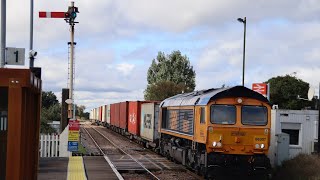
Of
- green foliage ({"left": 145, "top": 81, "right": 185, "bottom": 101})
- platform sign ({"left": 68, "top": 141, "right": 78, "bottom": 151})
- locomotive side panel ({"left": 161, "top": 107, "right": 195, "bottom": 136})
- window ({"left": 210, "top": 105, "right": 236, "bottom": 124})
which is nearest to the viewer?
window ({"left": 210, "top": 105, "right": 236, "bottom": 124})

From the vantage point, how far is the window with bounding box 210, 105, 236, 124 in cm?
Result: 1619

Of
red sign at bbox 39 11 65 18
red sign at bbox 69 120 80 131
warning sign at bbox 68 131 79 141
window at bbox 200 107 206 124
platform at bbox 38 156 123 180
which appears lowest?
platform at bbox 38 156 123 180

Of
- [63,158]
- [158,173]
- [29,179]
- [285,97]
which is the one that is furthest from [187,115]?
[285,97]

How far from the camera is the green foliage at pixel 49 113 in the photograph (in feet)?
101

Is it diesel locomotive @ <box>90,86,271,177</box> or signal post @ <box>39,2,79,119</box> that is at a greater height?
signal post @ <box>39,2,79,119</box>

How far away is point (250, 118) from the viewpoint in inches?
645

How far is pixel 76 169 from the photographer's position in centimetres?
1783

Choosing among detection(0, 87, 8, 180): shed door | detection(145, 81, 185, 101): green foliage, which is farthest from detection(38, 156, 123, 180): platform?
detection(145, 81, 185, 101): green foliage

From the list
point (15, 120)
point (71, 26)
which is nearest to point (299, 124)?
point (71, 26)

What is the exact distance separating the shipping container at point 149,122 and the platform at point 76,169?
6.35 m

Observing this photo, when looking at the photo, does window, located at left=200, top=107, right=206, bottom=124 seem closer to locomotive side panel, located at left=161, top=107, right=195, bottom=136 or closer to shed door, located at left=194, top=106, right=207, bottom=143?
shed door, located at left=194, top=106, right=207, bottom=143

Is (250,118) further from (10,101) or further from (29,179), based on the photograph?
(10,101)

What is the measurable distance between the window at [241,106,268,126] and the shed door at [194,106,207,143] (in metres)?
1.26

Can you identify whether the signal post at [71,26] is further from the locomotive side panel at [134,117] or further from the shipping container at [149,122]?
the locomotive side panel at [134,117]
